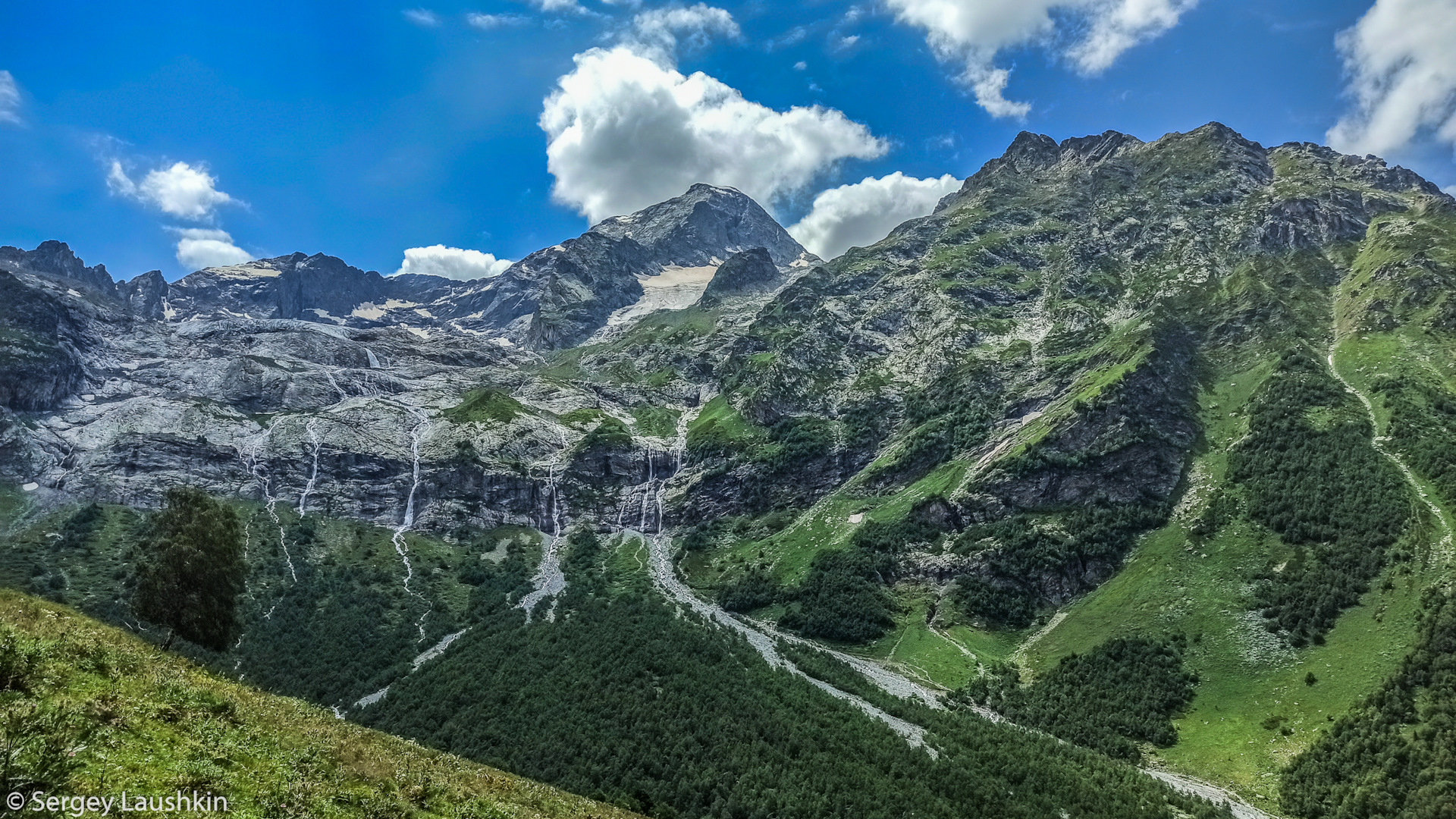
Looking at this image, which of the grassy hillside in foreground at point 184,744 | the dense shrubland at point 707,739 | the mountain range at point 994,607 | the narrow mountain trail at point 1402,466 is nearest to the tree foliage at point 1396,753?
the mountain range at point 994,607

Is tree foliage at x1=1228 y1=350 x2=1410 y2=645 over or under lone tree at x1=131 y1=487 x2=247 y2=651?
over

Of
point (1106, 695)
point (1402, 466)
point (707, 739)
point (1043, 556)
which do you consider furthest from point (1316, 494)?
point (707, 739)

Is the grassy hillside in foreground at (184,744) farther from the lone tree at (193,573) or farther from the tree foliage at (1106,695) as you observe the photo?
the tree foliage at (1106,695)

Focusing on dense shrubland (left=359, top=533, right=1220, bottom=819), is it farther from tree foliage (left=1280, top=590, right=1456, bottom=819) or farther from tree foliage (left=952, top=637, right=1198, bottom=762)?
tree foliage (left=1280, top=590, right=1456, bottom=819)

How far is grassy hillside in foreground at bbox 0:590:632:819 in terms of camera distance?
556 inches

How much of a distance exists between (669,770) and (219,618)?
55.8 meters

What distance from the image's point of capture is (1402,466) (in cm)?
12838

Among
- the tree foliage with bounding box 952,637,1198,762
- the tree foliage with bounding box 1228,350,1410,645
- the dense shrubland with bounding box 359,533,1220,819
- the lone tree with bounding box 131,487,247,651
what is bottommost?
the dense shrubland with bounding box 359,533,1220,819

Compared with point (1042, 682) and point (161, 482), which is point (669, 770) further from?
point (161, 482)

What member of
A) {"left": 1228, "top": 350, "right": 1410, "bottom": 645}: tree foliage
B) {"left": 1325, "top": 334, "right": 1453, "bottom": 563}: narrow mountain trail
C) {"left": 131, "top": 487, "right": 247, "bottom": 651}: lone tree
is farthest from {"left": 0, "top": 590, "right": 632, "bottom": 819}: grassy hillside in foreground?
{"left": 1325, "top": 334, "right": 1453, "bottom": 563}: narrow mountain trail

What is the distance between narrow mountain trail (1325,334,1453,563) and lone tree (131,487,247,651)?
169669 mm

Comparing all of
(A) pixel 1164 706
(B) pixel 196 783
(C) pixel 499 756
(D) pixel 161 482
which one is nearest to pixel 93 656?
(B) pixel 196 783

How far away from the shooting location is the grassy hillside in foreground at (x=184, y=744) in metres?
14.1

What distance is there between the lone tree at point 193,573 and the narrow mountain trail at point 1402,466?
6680 inches
